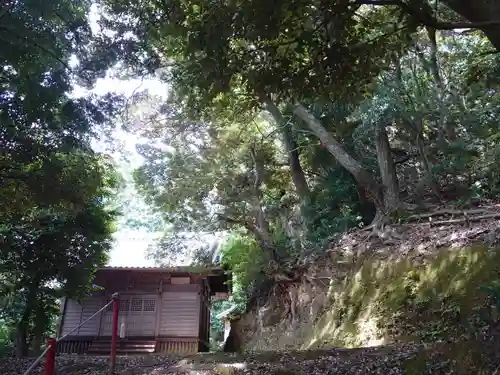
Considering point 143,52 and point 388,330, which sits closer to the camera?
point 388,330

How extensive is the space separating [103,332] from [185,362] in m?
10.4

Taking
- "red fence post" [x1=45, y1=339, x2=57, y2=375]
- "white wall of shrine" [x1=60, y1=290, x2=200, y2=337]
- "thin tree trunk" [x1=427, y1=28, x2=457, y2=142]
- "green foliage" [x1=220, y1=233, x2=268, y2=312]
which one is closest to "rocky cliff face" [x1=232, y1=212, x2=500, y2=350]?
"green foliage" [x1=220, y1=233, x2=268, y2=312]

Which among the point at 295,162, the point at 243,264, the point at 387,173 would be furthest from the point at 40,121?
the point at 295,162

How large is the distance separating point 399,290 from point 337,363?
3.49m

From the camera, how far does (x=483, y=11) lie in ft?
12.6

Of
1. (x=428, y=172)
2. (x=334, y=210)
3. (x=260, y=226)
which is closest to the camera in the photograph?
(x=428, y=172)

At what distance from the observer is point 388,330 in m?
7.75

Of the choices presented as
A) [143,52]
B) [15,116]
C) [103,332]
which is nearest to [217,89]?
[15,116]

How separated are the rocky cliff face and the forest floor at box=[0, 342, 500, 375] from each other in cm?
66

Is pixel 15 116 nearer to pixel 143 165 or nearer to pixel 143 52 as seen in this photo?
pixel 143 52

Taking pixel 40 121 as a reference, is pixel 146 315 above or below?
below

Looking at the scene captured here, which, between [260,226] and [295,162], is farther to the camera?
[295,162]

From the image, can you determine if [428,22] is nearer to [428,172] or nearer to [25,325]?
[428,172]

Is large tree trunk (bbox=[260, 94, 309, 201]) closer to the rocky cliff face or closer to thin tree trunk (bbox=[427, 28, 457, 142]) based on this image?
the rocky cliff face
